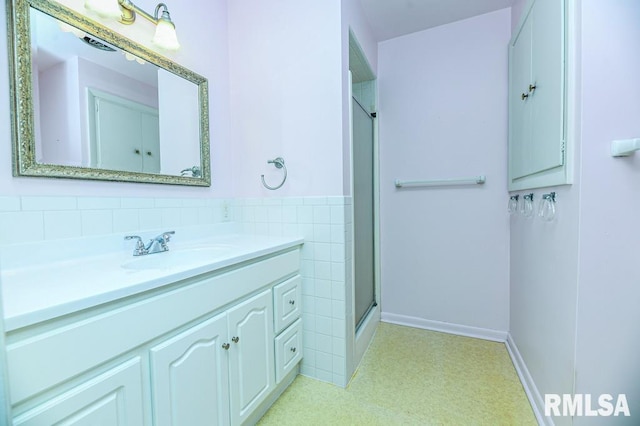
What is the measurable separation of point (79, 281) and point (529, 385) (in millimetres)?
2086

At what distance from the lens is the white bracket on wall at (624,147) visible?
0.90 metres

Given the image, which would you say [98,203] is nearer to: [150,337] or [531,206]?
[150,337]

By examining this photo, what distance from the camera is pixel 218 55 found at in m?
1.77

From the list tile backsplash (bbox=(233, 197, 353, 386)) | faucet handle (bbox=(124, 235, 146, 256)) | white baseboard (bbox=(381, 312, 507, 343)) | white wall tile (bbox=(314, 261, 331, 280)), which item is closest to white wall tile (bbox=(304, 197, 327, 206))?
tile backsplash (bbox=(233, 197, 353, 386))

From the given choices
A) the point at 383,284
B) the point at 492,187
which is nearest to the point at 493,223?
the point at 492,187

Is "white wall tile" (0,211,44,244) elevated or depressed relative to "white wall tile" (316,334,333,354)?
elevated

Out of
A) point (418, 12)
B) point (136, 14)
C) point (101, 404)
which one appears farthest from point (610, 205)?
point (136, 14)

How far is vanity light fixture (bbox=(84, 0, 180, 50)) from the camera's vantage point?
1120 mm

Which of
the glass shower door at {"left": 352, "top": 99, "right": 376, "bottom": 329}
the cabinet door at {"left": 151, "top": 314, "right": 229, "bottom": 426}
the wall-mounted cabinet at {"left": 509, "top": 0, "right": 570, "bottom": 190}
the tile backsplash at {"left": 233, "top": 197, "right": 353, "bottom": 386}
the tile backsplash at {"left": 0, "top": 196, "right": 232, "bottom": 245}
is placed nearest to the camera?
the cabinet door at {"left": 151, "top": 314, "right": 229, "bottom": 426}

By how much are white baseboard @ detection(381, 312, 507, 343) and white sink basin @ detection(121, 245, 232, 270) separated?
1.70 metres

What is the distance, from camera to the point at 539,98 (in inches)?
53.4

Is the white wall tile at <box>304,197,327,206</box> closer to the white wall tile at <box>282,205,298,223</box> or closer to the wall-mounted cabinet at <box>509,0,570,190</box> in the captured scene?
the white wall tile at <box>282,205,298,223</box>

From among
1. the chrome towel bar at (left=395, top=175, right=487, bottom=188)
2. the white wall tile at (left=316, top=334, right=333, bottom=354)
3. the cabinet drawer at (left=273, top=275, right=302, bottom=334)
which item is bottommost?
the white wall tile at (left=316, top=334, right=333, bottom=354)

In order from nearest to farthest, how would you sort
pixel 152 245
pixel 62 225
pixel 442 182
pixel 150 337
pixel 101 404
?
pixel 101 404 < pixel 150 337 < pixel 62 225 < pixel 152 245 < pixel 442 182
